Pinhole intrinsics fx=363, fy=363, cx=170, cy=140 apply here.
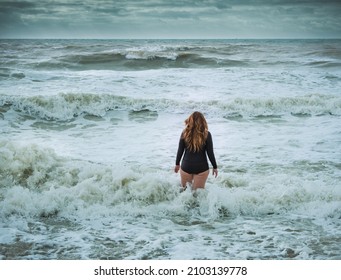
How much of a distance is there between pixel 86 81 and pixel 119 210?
1191 centimetres

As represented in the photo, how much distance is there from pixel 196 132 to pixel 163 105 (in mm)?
7872

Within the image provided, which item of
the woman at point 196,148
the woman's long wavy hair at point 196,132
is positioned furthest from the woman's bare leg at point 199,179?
the woman's long wavy hair at point 196,132

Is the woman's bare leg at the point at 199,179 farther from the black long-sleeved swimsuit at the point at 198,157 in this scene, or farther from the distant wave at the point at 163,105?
the distant wave at the point at 163,105

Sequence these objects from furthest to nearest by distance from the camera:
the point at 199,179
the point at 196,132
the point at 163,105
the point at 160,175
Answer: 1. the point at 163,105
2. the point at 160,175
3. the point at 199,179
4. the point at 196,132

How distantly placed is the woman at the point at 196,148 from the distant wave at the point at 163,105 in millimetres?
6655

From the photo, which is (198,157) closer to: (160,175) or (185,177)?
(185,177)

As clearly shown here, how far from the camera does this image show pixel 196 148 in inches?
183

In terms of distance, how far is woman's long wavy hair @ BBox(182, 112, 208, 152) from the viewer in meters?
4.55

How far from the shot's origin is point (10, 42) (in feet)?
121

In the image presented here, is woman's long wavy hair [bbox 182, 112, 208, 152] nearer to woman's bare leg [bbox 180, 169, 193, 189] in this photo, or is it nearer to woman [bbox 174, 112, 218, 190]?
woman [bbox 174, 112, 218, 190]

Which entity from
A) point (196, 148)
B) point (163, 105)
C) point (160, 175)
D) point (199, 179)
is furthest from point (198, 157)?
point (163, 105)

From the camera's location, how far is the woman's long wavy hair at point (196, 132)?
4.55m

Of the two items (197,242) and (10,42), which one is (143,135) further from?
(10,42)

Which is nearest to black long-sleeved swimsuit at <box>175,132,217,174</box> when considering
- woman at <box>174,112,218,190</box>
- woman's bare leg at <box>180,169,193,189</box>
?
woman at <box>174,112,218,190</box>
